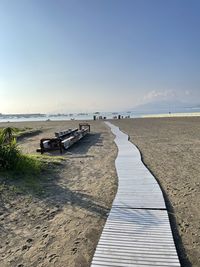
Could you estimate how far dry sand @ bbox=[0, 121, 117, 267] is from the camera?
4.12 meters

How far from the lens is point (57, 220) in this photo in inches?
211

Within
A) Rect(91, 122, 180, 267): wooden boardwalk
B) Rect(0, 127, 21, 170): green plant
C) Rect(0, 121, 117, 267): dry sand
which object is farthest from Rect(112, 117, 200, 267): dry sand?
Rect(0, 127, 21, 170): green plant

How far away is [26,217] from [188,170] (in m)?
5.41

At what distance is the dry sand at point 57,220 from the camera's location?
13.5ft

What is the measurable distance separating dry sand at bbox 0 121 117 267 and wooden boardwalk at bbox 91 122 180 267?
200 mm

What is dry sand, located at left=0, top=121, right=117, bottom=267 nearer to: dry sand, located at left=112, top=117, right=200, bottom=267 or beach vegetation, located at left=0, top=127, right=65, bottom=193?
beach vegetation, located at left=0, top=127, right=65, bottom=193

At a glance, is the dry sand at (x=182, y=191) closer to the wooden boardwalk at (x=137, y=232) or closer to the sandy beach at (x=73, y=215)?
the sandy beach at (x=73, y=215)

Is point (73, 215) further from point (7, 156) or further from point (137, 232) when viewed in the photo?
point (7, 156)

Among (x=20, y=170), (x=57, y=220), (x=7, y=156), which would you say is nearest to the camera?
(x=57, y=220)

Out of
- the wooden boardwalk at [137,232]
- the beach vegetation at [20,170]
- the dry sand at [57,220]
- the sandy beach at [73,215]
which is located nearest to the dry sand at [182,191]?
the sandy beach at [73,215]

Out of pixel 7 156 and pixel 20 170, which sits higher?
pixel 7 156

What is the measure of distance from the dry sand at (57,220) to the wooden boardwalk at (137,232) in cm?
20

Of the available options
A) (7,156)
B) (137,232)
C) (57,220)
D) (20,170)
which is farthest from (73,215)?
(7,156)

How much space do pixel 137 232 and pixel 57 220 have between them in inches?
61.0
